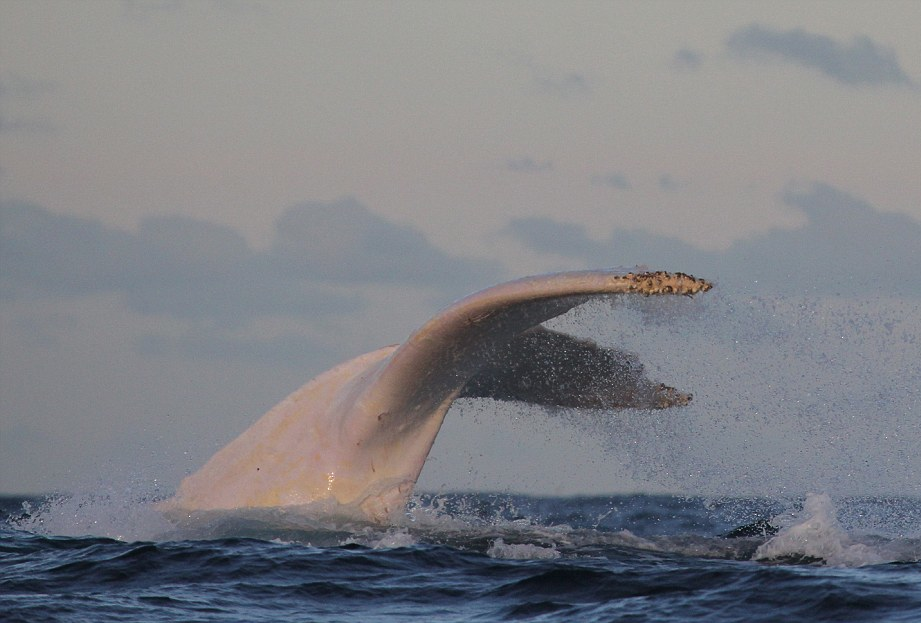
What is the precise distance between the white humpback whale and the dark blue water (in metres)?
0.26

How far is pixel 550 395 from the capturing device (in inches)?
479

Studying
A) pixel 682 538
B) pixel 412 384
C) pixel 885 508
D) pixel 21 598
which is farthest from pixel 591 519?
pixel 21 598

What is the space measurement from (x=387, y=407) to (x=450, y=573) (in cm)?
162

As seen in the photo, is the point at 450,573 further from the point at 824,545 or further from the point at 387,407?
the point at 824,545

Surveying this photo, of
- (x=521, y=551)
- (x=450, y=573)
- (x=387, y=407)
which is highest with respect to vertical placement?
(x=387, y=407)

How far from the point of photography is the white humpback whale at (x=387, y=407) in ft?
36.8

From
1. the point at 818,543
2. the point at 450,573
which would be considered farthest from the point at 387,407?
the point at 818,543

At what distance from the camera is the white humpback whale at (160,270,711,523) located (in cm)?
1121

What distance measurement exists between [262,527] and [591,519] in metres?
17.7

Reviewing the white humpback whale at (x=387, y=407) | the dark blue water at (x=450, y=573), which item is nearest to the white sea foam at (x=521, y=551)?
the dark blue water at (x=450, y=573)

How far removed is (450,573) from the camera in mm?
10422

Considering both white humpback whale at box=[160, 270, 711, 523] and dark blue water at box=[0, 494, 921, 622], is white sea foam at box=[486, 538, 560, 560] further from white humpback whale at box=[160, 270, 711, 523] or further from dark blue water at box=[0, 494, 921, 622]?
white humpback whale at box=[160, 270, 711, 523]

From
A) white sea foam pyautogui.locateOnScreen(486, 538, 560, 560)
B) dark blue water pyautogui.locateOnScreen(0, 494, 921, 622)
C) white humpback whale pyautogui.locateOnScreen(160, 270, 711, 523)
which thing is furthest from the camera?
white humpback whale pyautogui.locateOnScreen(160, 270, 711, 523)

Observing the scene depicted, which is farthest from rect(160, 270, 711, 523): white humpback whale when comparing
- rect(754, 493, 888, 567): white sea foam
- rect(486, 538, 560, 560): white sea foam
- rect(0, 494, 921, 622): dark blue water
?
rect(754, 493, 888, 567): white sea foam
